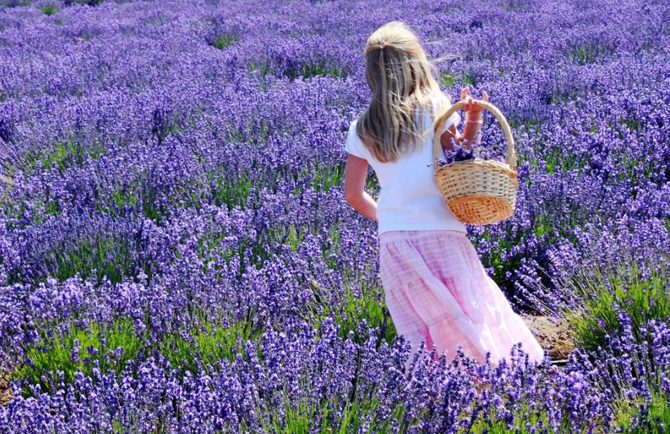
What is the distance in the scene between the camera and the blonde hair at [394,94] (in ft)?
9.77

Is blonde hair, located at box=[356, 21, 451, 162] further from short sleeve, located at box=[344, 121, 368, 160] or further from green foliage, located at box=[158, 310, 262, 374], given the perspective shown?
green foliage, located at box=[158, 310, 262, 374]

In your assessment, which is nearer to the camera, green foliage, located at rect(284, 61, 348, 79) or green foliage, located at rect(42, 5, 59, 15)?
green foliage, located at rect(284, 61, 348, 79)

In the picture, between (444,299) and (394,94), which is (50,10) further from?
(444,299)

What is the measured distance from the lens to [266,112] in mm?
5652

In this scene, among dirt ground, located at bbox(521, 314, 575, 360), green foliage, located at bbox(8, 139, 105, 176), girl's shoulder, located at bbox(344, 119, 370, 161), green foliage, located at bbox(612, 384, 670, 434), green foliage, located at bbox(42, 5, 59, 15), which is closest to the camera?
green foliage, located at bbox(612, 384, 670, 434)

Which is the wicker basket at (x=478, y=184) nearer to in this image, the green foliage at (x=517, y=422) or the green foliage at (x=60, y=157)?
the green foliage at (x=517, y=422)

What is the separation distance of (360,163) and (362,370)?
0.88m

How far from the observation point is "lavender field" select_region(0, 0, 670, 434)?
243 centimetres

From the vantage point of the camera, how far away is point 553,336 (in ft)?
11.3

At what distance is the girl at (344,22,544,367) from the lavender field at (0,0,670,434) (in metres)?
0.16

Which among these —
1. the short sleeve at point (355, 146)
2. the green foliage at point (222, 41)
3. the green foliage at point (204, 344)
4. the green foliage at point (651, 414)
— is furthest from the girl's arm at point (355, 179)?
the green foliage at point (222, 41)

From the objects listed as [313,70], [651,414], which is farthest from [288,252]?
[313,70]

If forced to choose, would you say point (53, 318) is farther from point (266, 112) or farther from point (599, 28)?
point (599, 28)

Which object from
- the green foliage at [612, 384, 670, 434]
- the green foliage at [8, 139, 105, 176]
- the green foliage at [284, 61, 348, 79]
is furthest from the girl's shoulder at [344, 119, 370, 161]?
the green foliage at [284, 61, 348, 79]
